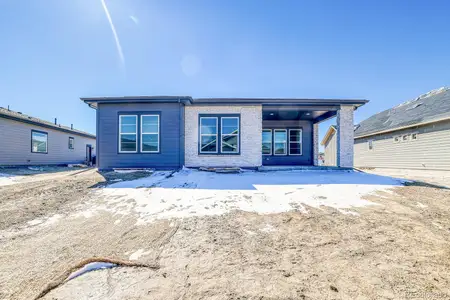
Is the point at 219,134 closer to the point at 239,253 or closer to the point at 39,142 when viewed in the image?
the point at 239,253

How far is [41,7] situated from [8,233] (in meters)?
9.21

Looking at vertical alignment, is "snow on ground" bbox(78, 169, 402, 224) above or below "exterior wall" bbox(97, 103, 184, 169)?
below

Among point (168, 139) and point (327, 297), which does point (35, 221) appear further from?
point (168, 139)

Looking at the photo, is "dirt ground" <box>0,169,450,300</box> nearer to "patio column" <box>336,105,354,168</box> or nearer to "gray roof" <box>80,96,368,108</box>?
"patio column" <box>336,105,354,168</box>

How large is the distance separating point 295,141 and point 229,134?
212 inches

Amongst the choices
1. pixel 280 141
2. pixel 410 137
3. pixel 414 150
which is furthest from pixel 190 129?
pixel 410 137

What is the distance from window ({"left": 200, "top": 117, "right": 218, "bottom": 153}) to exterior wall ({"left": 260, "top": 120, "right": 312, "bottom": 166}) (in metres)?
4.40

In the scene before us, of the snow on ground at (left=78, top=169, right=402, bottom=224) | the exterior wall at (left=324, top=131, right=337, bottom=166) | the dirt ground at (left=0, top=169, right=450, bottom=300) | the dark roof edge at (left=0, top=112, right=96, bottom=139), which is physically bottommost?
the dirt ground at (left=0, top=169, right=450, bottom=300)

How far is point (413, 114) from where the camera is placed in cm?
1345

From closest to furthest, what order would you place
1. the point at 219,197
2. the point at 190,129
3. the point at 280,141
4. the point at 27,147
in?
the point at 219,197 < the point at 190,129 < the point at 280,141 < the point at 27,147

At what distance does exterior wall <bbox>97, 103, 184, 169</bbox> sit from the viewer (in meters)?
9.03

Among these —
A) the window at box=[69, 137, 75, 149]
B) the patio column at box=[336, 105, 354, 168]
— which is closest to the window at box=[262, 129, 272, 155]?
the patio column at box=[336, 105, 354, 168]

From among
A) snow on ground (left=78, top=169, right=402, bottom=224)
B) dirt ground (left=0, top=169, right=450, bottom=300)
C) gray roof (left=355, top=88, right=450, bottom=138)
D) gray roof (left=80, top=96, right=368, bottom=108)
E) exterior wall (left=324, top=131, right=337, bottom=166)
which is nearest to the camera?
dirt ground (left=0, top=169, right=450, bottom=300)

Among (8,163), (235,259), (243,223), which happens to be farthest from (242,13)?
(8,163)
